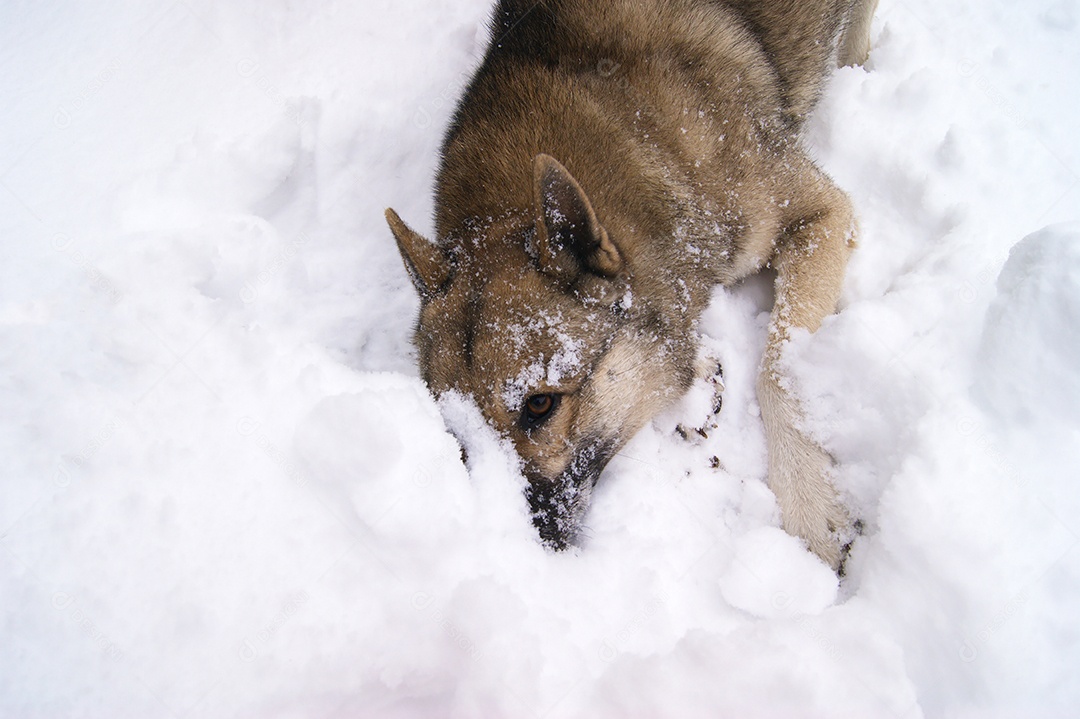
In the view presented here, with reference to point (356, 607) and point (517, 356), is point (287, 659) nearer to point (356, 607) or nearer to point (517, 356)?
point (356, 607)

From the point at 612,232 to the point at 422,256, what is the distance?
777mm

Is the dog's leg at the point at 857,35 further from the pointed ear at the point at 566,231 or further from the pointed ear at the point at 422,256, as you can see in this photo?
the pointed ear at the point at 422,256

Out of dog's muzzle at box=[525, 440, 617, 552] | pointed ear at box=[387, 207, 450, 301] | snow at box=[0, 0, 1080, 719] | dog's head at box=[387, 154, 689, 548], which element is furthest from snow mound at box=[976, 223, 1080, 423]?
pointed ear at box=[387, 207, 450, 301]

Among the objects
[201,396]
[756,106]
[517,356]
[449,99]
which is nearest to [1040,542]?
[517,356]

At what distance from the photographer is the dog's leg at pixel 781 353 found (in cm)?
264

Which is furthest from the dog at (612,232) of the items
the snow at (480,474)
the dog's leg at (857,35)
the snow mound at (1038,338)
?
Result: the dog's leg at (857,35)

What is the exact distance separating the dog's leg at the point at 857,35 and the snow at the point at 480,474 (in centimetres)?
50

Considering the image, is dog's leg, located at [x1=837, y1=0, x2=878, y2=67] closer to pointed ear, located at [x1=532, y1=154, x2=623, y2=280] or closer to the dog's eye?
pointed ear, located at [x1=532, y1=154, x2=623, y2=280]

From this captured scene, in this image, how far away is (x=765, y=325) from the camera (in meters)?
3.20

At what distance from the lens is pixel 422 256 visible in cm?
255

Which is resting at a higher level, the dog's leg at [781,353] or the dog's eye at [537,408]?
the dog's leg at [781,353]

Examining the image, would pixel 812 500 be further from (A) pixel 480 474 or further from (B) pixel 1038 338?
(A) pixel 480 474

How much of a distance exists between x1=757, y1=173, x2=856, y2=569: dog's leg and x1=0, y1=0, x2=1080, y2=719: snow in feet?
0.27

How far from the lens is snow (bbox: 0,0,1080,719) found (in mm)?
2236
